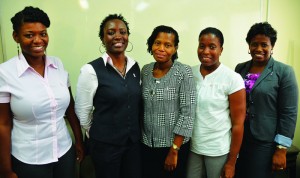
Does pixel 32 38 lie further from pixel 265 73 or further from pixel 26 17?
pixel 265 73

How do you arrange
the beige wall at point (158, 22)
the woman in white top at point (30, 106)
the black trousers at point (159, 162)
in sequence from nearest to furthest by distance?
1. the woman in white top at point (30, 106)
2. the black trousers at point (159, 162)
3. the beige wall at point (158, 22)

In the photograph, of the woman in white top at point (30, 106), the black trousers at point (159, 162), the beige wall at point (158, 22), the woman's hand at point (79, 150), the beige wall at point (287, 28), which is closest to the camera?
the woman in white top at point (30, 106)

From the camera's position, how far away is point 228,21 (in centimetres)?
238

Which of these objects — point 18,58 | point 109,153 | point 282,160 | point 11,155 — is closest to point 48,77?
point 18,58

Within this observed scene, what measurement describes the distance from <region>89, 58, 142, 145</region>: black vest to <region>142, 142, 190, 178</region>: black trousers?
15 centimetres

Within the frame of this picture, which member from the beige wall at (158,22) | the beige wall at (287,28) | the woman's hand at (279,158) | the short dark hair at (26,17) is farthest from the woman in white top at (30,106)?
the beige wall at (287,28)

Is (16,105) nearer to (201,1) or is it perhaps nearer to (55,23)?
(55,23)

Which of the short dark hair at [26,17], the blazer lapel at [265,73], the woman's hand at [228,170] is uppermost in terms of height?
the short dark hair at [26,17]

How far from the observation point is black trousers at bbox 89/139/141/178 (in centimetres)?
149

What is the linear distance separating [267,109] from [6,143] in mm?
1547

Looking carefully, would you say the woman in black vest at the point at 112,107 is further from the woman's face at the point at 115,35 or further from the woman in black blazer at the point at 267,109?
the woman in black blazer at the point at 267,109

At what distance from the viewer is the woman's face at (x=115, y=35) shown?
1521 mm

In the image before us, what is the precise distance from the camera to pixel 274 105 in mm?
1561

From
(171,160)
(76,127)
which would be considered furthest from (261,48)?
(76,127)
